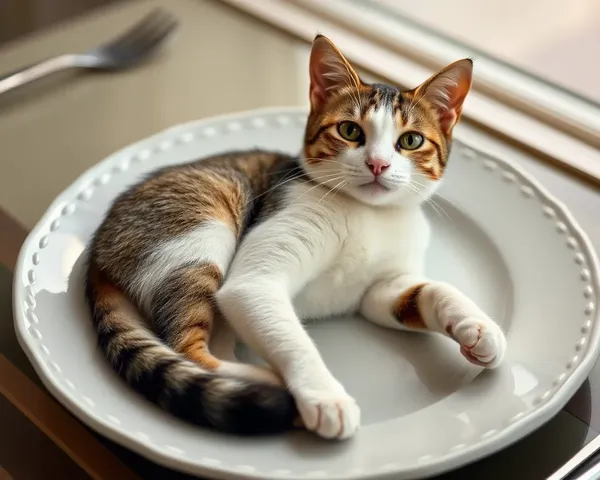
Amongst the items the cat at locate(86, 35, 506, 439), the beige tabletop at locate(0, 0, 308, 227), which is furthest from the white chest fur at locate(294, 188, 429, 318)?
the beige tabletop at locate(0, 0, 308, 227)

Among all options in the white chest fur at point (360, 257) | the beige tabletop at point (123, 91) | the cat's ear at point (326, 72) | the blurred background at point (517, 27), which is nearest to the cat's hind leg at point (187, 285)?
the white chest fur at point (360, 257)

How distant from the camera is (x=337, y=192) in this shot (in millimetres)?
963

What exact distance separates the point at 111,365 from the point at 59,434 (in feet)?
0.31

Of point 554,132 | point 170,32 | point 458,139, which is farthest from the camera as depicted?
point 170,32

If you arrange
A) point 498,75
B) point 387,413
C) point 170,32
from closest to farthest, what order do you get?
point 387,413 → point 498,75 → point 170,32

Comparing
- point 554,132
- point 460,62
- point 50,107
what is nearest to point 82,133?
point 50,107

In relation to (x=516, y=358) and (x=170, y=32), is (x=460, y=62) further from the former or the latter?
(x=170, y=32)

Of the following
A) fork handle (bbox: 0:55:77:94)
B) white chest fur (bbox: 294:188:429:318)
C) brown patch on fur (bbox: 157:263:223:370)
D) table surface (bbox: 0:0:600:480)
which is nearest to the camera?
brown patch on fur (bbox: 157:263:223:370)

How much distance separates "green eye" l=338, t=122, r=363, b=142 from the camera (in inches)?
36.3

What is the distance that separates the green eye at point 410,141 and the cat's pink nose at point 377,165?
0.05m

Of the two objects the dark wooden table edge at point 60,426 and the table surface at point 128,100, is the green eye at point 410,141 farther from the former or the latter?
the dark wooden table edge at point 60,426

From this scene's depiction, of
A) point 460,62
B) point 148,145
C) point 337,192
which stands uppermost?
point 460,62

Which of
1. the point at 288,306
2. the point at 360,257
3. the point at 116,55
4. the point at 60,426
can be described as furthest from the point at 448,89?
the point at 116,55

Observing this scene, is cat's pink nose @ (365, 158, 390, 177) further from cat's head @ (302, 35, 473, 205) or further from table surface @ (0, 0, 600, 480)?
table surface @ (0, 0, 600, 480)
